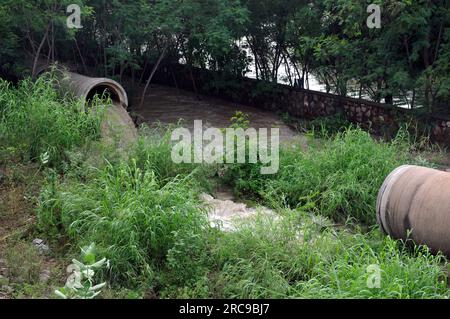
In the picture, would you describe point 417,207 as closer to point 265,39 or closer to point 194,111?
point 194,111

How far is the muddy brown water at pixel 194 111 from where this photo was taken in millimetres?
11953

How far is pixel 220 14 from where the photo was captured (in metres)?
11.8

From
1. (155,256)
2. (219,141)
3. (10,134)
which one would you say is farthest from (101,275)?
(219,141)

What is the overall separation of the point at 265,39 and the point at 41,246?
8984mm

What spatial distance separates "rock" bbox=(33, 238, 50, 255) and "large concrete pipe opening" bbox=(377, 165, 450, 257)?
3.37m

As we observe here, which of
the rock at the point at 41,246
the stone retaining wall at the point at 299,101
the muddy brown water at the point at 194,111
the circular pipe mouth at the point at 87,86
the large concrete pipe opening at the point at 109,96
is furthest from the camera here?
the muddy brown water at the point at 194,111

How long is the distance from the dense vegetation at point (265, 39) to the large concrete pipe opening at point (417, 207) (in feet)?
12.3

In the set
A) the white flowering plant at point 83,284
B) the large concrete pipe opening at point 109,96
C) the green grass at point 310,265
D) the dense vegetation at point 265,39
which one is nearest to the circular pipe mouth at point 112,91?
the large concrete pipe opening at point 109,96

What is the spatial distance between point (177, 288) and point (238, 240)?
76 centimetres

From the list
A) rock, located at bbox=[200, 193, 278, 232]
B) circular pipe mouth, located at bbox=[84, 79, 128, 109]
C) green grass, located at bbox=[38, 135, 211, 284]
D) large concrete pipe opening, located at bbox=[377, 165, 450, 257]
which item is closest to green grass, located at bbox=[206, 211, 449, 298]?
large concrete pipe opening, located at bbox=[377, 165, 450, 257]

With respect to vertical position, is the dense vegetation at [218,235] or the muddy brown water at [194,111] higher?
the muddy brown water at [194,111]

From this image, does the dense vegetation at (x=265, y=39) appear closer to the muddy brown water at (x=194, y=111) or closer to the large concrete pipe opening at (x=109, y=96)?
the muddy brown water at (x=194, y=111)

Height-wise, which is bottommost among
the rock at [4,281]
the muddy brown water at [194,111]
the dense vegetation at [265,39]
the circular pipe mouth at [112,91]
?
the rock at [4,281]

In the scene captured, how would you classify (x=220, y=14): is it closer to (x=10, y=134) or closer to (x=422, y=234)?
(x=10, y=134)
